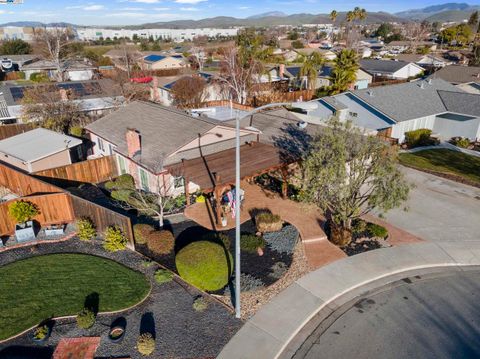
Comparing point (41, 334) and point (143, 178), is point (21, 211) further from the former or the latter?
point (41, 334)

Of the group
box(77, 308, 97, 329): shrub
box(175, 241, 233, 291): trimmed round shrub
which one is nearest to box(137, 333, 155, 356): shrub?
box(77, 308, 97, 329): shrub

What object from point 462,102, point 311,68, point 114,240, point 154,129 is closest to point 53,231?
point 114,240

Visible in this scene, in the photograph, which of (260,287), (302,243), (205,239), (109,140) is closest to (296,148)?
(302,243)

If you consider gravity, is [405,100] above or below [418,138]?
above

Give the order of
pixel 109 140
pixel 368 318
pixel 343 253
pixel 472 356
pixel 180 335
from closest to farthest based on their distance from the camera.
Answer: pixel 472 356, pixel 180 335, pixel 368 318, pixel 343 253, pixel 109 140

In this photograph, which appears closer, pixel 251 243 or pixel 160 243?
pixel 160 243

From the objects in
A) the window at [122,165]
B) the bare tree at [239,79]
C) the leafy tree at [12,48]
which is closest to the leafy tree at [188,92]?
the bare tree at [239,79]

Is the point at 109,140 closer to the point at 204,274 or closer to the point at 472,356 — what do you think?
the point at 204,274
